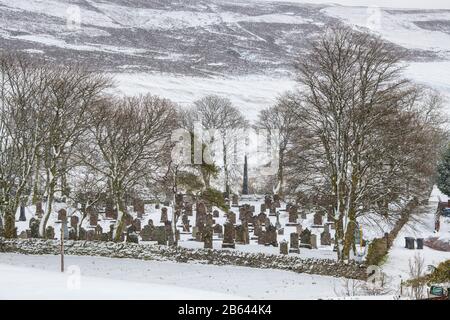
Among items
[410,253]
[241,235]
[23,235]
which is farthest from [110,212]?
[410,253]

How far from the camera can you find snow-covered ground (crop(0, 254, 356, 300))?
11052mm

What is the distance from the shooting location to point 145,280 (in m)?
19.4

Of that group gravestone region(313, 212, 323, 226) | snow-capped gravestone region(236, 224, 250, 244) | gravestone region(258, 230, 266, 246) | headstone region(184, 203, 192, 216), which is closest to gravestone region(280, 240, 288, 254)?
gravestone region(258, 230, 266, 246)

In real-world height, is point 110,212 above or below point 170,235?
above

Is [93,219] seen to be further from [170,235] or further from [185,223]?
[170,235]

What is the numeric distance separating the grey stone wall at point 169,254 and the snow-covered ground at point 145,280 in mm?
499

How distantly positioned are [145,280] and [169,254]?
441 cm

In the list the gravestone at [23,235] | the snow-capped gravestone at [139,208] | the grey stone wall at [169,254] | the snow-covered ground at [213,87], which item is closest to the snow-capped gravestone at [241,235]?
the grey stone wall at [169,254]

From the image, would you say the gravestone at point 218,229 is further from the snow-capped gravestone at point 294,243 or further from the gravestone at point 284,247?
the gravestone at point 284,247

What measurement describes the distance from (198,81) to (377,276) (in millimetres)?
78998

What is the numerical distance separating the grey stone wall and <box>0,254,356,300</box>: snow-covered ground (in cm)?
50

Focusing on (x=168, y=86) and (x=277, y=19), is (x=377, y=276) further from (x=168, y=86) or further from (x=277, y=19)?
(x=277, y=19)

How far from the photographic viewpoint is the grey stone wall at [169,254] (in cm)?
2203
